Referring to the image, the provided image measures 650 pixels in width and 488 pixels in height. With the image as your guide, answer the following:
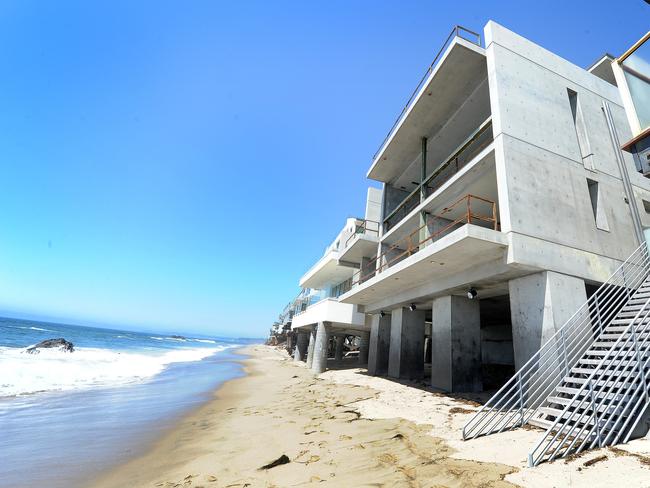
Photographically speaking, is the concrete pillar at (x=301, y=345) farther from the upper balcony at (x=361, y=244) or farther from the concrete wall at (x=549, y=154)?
the concrete wall at (x=549, y=154)

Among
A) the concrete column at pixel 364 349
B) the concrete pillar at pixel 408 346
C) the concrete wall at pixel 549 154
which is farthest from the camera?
the concrete column at pixel 364 349

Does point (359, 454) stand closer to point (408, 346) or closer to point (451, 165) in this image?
point (408, 346)

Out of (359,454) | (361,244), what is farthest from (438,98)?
(359,454)

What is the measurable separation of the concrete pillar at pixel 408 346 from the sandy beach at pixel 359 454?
4.89 metres

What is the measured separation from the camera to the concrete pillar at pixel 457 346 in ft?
38.1

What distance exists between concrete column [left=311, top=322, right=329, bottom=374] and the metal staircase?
1447cm

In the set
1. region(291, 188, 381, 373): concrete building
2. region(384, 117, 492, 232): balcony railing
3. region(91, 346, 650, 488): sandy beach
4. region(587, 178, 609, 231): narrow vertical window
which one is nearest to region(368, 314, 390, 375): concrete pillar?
region(291, 188, 381, 373): concrete building

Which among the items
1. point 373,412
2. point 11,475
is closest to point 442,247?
point 373,412

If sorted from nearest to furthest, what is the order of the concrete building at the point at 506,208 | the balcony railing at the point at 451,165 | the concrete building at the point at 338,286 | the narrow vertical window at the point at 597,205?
the concrete building at the point at 506,208 < the narrow vertical window at the point at 597,205 < the balcony railing at the point at 451,165 < the concrete building at the point at 338,286

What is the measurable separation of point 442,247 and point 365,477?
21.9 ft

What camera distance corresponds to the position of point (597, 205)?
11461mm

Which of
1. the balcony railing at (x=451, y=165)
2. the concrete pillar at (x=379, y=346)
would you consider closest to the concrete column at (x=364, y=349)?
the concrete pillar at (x=379, y=346)

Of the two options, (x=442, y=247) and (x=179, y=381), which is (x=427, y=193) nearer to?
(x=442, y=247)

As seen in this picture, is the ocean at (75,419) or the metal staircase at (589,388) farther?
the ocean at (75,419)
